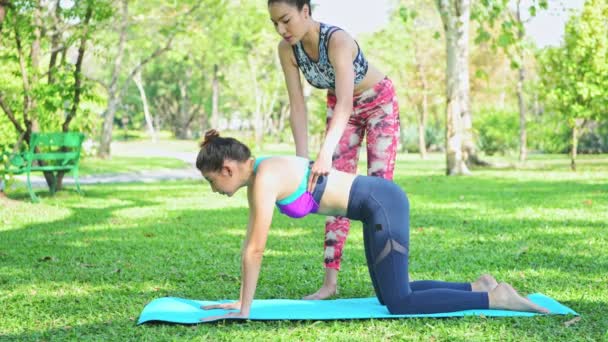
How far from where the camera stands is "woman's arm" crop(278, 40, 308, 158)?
4820mm

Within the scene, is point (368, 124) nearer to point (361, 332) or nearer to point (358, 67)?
point (358, 67)

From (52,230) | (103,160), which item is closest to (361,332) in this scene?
(52,230)

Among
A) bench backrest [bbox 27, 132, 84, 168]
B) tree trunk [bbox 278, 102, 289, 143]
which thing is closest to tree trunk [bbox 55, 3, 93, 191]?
bench backrest [bbox 27, 132, 84, 168]

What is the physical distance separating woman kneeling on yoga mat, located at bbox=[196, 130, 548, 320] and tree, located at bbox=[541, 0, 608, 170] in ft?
53.0

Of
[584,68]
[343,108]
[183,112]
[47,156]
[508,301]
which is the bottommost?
[508,301]

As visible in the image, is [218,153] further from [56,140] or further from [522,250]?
[56,140]

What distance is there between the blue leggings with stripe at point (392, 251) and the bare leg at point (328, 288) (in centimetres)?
70

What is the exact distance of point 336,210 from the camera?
422 cm

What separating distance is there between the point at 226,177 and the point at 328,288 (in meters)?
1.35

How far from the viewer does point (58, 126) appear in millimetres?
13164

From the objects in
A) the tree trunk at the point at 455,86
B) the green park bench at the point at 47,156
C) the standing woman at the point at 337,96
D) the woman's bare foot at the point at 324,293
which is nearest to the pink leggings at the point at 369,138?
the standing woman at the point at 337,96

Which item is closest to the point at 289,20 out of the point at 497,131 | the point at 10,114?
the point at 10,114

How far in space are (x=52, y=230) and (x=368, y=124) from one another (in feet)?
16.7

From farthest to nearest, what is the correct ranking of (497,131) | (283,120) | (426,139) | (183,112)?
(183,112), (283,120), (426,139), (497,131)
